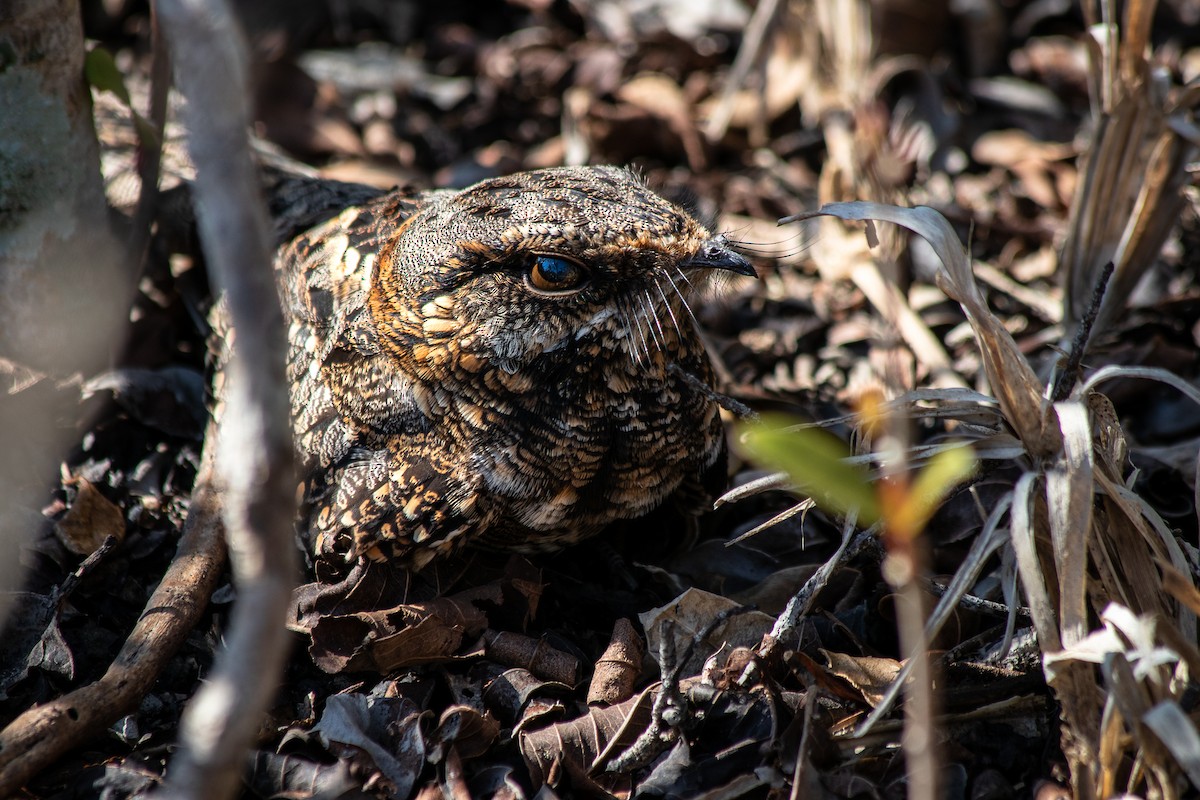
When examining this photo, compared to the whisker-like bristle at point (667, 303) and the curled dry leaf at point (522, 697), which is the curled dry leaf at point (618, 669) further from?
the whisker-like bristle at point (667, 303)

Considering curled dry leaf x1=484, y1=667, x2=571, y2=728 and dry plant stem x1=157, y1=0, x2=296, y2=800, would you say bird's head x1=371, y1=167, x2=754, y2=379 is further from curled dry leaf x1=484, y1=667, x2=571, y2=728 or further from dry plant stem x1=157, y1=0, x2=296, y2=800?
dry plant stem x1=157, y1=0, x2=296, y2=800

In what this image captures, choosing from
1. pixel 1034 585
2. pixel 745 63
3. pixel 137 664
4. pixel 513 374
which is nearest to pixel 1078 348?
pixel 1034 585

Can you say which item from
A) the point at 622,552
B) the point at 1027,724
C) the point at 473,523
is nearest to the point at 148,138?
the point at 473,523

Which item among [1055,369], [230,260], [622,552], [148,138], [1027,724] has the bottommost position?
[1027,724]

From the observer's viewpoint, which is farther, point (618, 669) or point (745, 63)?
point (745, 63)

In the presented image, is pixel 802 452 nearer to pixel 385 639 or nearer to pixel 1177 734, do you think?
pixel 1177 734

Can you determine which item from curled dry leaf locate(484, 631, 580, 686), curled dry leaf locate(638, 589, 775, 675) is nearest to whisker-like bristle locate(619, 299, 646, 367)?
curled dry leaf locate(638, 589, 775, 675)

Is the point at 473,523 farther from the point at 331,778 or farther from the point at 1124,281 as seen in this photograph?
the point at 1124,281
